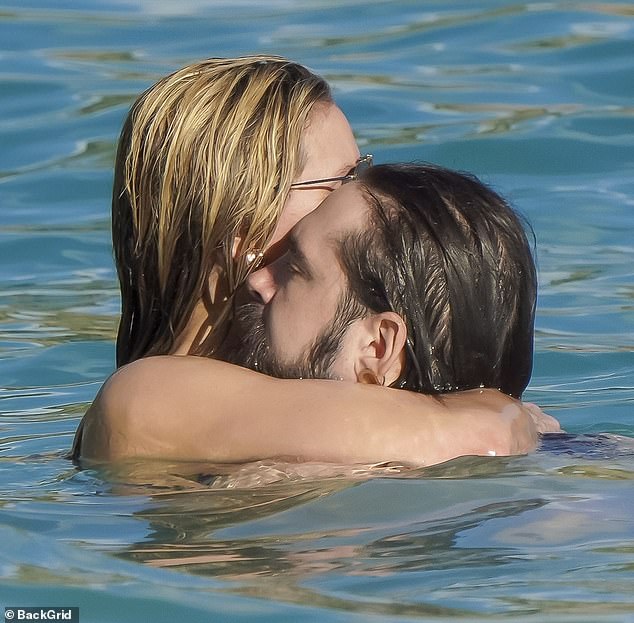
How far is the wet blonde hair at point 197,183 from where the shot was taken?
3.79m

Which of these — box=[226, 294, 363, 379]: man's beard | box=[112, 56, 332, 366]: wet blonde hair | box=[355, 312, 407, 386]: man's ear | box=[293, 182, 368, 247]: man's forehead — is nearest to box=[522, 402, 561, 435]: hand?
box=[355, 312, 407, 386]: man's ear

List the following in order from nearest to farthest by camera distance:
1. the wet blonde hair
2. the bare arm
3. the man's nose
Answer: the bare arm, the man's nose, the wet blonde hair

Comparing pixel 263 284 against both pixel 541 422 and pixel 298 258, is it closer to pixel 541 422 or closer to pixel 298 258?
pixel 298 258

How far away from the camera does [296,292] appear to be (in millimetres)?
3602

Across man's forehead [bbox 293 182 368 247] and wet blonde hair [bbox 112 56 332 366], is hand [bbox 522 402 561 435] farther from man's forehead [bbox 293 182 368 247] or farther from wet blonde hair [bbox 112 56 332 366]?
wet blonde hair [bbox 112 56 332 366]

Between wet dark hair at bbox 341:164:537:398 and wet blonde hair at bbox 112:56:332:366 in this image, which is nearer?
wet dark hair at bbox 341:164:537:398

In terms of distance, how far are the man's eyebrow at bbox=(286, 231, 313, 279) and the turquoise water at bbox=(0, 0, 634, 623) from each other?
1.77 feet

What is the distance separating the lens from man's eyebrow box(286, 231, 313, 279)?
360 cm

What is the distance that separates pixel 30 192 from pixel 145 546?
436 cm

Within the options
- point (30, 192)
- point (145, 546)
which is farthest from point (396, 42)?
point (145, 546)

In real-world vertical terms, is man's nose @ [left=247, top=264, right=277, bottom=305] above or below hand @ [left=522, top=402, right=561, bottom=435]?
above

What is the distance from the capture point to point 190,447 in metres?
3.45

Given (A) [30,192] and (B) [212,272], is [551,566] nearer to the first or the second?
(B) [212,272]

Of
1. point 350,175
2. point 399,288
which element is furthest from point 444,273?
point 350,175
